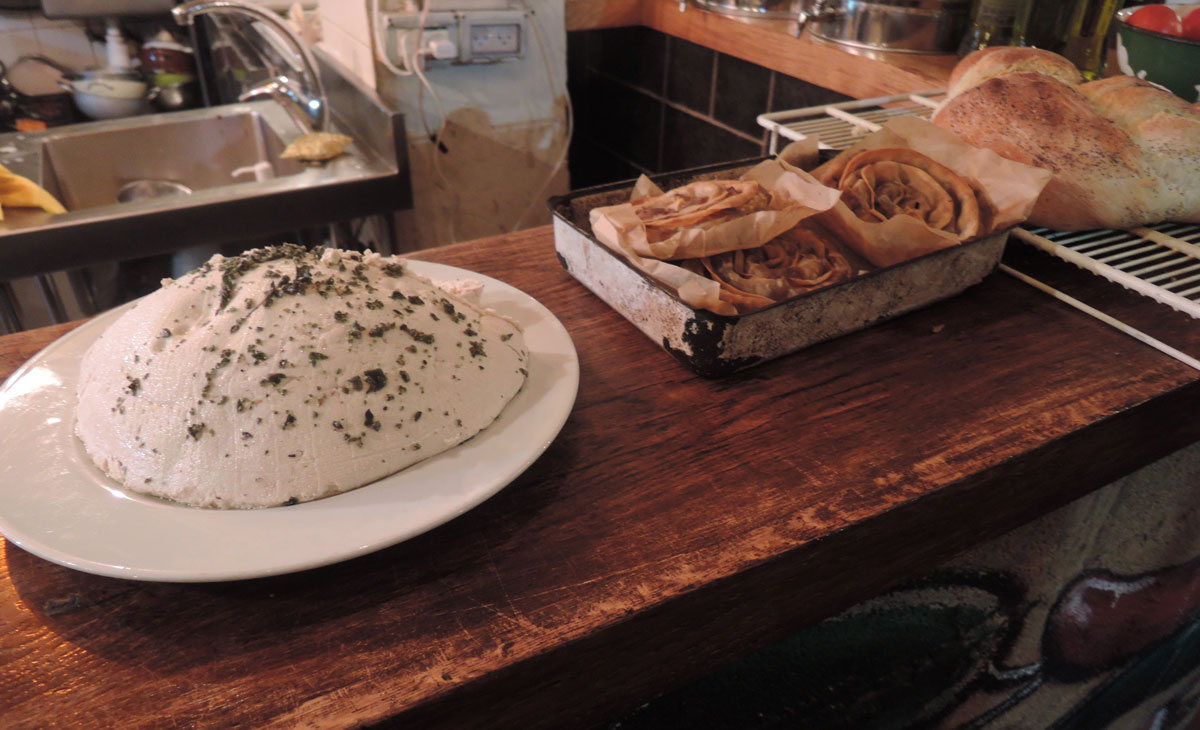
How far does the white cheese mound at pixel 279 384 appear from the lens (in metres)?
0.53

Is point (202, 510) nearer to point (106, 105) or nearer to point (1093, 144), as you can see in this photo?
point (1093, 144)

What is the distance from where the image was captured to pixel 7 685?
0.46 meters

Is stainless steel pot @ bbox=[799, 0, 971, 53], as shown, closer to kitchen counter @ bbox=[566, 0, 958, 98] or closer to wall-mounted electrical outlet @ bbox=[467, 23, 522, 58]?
kitchen counter @ bbox=[566, 0, 958, 98]

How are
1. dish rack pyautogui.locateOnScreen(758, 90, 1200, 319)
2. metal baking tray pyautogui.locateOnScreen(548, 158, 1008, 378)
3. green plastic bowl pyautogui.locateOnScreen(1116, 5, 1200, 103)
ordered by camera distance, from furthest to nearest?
green plastic bowl pyautogui.locateOnScreen(1116, 5, 1200, 103)
dish rack pyautogui.locateOnScreen(758, 90, 1200, 319)
metal baking tray pyautogui.locateOnScreen(548, 158, 1008, 378)

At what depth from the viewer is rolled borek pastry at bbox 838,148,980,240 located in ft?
2.72

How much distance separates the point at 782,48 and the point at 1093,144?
2.89 ft

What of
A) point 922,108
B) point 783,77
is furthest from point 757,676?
point 783,77

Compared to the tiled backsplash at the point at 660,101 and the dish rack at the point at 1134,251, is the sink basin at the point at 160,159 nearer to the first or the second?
the tiled backsplash at the point at 660,101

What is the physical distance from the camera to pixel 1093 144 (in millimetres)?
948

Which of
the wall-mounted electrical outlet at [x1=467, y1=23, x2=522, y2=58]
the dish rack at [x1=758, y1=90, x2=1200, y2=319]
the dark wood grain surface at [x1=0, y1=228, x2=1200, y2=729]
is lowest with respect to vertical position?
the dark wood grain surface at [x1=0, y1=228, x2=1200, y2=729]

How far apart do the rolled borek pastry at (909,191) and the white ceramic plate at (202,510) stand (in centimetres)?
43

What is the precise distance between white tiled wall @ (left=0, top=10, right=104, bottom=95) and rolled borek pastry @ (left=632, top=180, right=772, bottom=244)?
2692 millimetres

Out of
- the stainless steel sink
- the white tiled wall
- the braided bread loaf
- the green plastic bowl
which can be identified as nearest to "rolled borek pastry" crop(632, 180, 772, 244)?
the braided bread loaf

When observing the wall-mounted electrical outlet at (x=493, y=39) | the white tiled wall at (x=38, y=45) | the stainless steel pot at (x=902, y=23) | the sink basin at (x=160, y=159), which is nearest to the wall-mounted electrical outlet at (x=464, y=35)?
the wall-mounted electrical outlet at (x=493, y=39)
